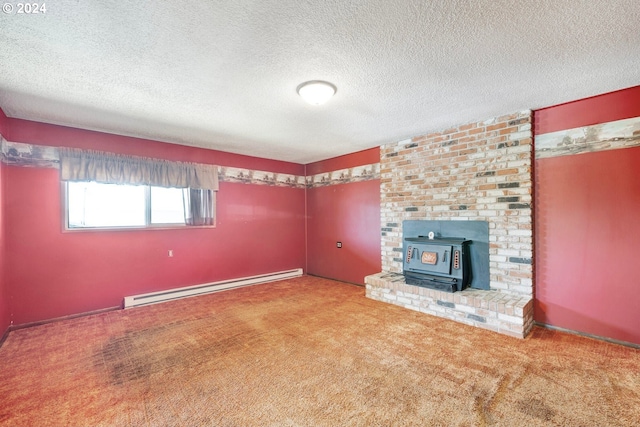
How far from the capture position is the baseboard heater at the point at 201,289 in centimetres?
394

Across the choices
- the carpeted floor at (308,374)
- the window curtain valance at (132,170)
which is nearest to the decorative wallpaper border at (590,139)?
the carpeted floor at (308,374)

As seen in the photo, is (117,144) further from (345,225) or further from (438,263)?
(438,263)

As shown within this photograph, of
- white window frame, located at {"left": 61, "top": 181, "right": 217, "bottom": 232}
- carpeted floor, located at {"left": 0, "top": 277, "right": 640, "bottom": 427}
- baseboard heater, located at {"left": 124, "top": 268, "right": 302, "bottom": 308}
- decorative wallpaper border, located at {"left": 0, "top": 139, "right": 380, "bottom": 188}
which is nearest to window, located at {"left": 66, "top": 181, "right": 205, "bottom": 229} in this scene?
white window frame, located at {"left": 61, "top": 181, "right": 217, "bottom": 232}

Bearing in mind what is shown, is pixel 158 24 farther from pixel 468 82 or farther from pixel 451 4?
pixel 468 82

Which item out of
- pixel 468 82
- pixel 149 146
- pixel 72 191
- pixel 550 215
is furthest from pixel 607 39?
pixel 72 191

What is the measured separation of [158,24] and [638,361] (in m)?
4.43

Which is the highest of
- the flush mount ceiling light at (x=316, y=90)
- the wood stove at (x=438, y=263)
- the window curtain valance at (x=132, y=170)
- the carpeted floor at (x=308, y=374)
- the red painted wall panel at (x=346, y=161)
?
the flush mount ceiling light at (x=316, y=90)

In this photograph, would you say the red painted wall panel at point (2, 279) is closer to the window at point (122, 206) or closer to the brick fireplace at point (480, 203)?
the window at point (122, 206)

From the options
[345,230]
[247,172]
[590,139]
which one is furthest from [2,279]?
[590,139]

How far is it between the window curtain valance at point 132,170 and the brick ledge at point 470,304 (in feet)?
10.8

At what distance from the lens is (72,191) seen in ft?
11.7

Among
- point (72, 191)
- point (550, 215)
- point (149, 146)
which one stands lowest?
point (550, 215)

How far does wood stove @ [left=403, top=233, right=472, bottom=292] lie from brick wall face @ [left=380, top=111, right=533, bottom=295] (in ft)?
1.05

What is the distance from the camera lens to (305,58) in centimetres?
210
